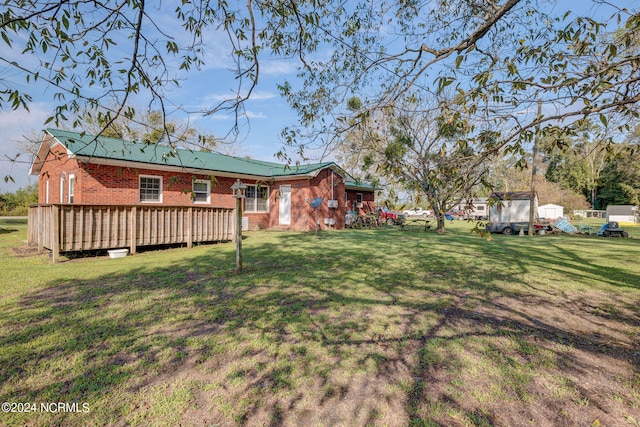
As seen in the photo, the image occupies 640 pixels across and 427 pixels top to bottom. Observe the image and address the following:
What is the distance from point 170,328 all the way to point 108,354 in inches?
29.4

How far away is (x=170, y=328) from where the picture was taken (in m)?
3.84

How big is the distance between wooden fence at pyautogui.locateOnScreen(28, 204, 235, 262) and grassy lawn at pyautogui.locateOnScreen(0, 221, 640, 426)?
1.82 m

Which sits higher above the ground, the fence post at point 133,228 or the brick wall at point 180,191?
the brick wall at point 180,191

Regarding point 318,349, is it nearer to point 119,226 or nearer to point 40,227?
point 119,226

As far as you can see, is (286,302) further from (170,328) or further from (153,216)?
Answer: (153,216)

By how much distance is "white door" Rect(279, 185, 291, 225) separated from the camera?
18984mm

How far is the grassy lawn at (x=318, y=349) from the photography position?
2383 mm

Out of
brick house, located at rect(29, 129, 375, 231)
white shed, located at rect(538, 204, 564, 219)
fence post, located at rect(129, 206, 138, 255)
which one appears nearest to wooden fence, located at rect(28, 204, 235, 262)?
fence post, located at rect(129, 206, 138, 255)

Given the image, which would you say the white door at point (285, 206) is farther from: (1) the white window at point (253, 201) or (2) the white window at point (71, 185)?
(2) the white window at point (71, 185)

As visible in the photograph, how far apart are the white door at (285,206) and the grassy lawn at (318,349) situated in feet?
40.7

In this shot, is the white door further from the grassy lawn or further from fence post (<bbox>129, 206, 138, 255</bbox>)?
the grassy lawn

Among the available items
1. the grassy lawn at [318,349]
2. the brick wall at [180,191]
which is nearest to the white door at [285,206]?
the brick wall at [180,191]

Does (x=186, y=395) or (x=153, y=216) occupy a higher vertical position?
(x=153, y=216)

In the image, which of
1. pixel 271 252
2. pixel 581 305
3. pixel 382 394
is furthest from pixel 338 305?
pixel 271 252
